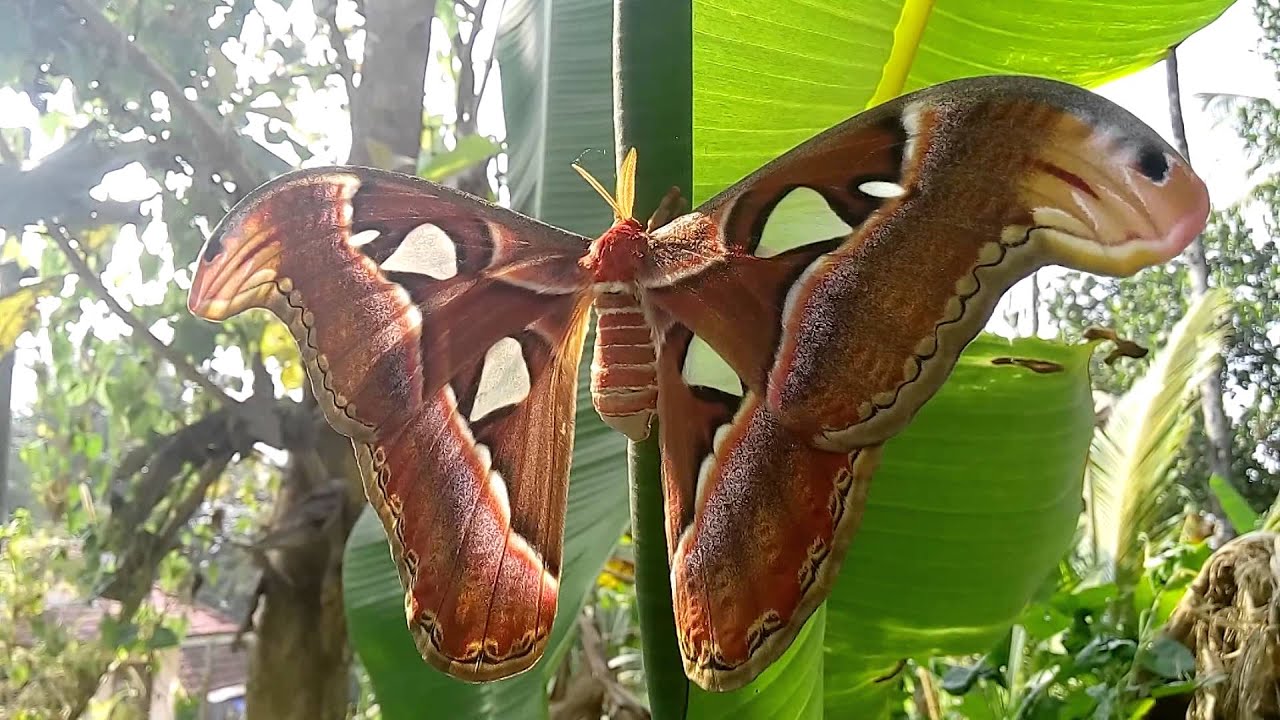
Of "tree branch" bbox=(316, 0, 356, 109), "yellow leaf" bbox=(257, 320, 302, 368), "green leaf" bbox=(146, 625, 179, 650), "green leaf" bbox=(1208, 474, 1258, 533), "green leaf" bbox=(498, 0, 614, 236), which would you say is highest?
"tree branch" bbox=(316, 0, 356, 109)

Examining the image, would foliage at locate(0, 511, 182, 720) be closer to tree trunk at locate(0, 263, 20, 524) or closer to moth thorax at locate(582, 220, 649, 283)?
tree trunk at locate(0, 263, 20, 524)

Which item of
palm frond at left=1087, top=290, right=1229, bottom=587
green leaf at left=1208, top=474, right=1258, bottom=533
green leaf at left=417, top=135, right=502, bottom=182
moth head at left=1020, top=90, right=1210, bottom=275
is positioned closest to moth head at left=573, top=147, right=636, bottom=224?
moth head at left=1020, top=90, right=1210, bottom=275

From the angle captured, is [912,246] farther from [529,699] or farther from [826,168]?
[529,699]

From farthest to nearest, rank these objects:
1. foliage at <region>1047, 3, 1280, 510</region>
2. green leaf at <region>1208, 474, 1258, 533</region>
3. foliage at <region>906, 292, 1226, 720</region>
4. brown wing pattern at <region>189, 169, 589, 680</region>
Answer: foliage at <region>1047, 3, 1280, 510</region>
green leaf at <region>1208, 474, 1258, 533</region>
foliage at <region>906, 292, 1226, 720</region>
brown wing pattern at <region>189, 169, 589, 680</region>

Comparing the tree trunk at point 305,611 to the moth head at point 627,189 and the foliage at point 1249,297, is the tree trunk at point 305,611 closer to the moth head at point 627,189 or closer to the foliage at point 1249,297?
the moth head at point 627,189

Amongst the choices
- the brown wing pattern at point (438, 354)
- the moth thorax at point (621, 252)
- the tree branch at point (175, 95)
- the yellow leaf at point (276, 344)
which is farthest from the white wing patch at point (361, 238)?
the yellow leaf at point (276, 344)

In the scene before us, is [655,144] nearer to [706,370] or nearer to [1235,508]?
[706,370]
